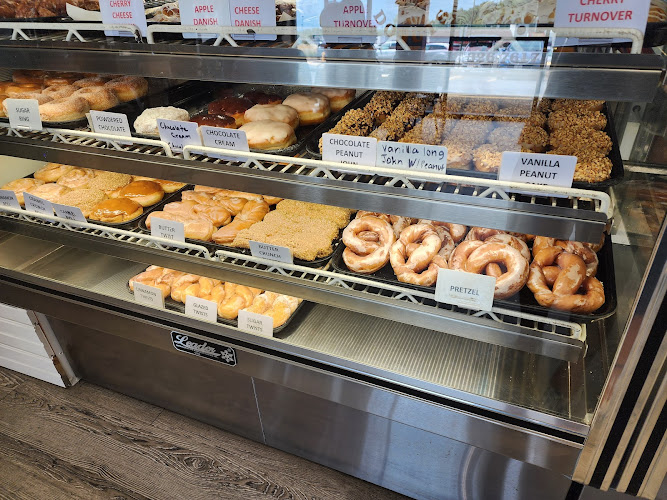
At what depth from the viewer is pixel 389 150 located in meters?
1.33

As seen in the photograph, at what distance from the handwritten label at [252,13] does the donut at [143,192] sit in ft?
3.06

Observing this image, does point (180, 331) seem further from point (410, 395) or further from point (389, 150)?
point (389, 150)

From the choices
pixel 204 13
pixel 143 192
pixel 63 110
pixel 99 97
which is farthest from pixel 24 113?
pixel 204 13

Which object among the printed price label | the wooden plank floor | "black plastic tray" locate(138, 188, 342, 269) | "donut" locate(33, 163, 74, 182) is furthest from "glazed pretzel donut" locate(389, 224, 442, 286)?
"donut" locate(33, 163, 74, 182)

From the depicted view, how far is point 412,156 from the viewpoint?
1320 mm

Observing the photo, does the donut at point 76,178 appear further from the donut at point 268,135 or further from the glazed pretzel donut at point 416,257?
the glazed pretzel donut at point 416,257

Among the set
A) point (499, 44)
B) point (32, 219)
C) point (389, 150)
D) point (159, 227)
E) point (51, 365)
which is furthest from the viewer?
point (51, 365)

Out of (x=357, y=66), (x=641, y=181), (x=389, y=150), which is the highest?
(x=357, y=66)

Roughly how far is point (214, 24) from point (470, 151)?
806 mm

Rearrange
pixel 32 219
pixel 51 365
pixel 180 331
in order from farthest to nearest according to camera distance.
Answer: pixel 51 365 → pixel 32 219 → pixel 180 331

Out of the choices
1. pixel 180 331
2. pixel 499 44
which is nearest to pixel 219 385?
pixel 180 331

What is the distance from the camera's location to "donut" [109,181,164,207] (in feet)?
6.73

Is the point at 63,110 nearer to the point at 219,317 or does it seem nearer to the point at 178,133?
the point at 178,133

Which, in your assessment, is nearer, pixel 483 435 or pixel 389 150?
pixel 389 150
